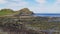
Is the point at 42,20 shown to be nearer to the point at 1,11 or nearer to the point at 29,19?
the point at 29,19

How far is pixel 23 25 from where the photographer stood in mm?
5535

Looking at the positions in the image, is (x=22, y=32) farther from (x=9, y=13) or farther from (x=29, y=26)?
(x=9, y=13)

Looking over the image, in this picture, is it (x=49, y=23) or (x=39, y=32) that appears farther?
(x=49, y=23)

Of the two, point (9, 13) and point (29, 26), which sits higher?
point (9, 13)

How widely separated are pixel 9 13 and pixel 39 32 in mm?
1303

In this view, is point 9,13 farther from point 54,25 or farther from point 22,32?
point 54,25

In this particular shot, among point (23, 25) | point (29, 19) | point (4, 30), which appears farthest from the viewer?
point (29, 19)

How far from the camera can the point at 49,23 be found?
5719 millimetres

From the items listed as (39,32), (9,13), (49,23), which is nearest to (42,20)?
(49,23)

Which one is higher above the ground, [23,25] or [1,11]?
[1,11]

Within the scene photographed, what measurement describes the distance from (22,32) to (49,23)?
1043 mm

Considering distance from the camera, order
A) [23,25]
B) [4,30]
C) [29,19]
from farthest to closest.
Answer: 1. [29,19]
2. [23,25]
3. [4,30]

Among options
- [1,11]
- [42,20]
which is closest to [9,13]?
[1,11]

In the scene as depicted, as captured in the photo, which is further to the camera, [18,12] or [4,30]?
[18,12]
